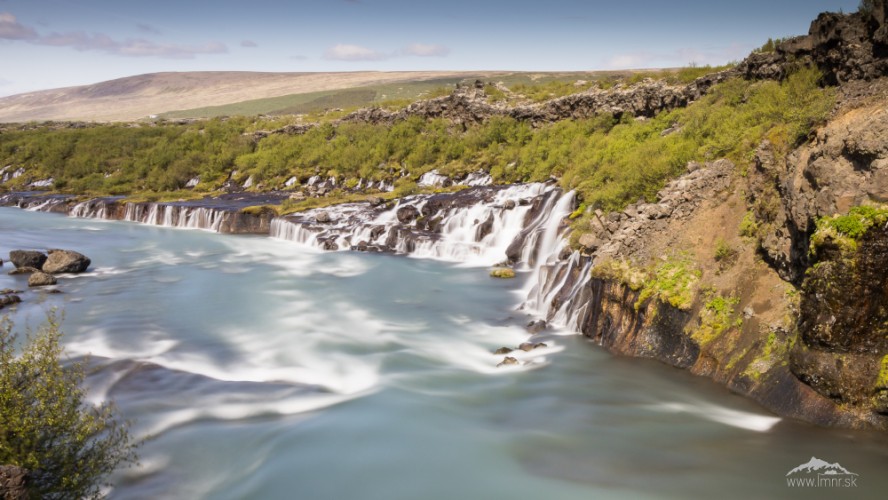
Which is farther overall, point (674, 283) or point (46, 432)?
point (674, 283)

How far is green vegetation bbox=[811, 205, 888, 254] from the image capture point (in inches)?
444

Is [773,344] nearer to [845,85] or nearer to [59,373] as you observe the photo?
[845,85]

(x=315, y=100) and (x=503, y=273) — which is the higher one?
(x=315, y=100)

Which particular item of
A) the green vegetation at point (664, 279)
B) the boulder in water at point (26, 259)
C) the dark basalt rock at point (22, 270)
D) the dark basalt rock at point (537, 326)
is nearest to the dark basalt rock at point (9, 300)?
the dark basalt rock at point (22, 270)

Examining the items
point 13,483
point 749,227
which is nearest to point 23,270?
point 13,483

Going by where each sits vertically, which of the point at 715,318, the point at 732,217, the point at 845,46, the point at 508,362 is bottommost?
the point at 508,362

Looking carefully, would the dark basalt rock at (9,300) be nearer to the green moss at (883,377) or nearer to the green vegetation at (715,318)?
the green vegetation at (715,318)

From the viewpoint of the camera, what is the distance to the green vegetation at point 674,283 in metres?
15.1

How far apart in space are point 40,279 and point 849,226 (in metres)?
28.5

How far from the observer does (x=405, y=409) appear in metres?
13.6

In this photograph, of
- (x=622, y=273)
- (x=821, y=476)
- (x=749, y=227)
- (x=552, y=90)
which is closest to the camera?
(x=821, y=476)

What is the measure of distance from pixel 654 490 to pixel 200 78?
217383 mm

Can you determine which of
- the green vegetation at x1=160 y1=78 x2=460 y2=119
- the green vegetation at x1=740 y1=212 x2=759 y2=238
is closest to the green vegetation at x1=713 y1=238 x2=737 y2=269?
the green vegetation at x1=740 y1=212 x2=759 y2=238

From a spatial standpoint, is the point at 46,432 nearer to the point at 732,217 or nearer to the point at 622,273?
the point at 622,273
